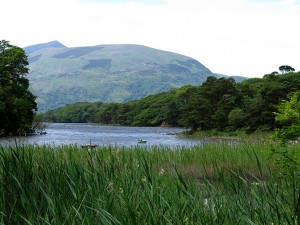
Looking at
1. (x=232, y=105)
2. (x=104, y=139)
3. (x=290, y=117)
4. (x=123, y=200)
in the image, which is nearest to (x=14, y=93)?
(x=104, y=139)

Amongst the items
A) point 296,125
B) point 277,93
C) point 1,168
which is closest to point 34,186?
point 1,168

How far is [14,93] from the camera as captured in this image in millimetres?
52031

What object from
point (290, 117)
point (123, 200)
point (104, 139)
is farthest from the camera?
point (104, 139)

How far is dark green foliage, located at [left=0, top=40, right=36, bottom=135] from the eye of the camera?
1859 inches

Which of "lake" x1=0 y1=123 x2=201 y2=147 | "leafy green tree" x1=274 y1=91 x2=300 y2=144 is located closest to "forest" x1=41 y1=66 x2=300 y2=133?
"lake" x1=0 y1=123 x2=201 y2=147

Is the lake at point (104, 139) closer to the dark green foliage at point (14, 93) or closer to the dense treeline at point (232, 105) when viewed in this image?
the dark green foliage at point (14, 93)

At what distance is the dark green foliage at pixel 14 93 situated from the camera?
1859 inches

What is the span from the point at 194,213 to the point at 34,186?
1.42 metres

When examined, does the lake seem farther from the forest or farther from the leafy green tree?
the forest

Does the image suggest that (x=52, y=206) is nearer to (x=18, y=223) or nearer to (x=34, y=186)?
(x=18, y=223)

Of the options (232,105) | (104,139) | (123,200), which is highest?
(232,105)

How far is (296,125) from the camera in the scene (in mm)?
6699

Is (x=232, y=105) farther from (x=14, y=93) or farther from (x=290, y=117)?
(x=290, y=117)

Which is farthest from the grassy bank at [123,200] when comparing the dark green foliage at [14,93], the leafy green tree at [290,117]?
the dark green foliage at [14,93]
